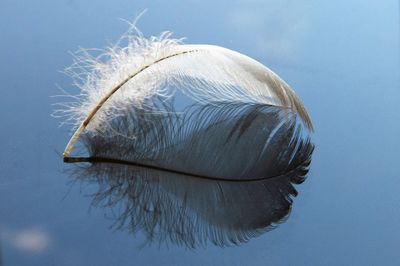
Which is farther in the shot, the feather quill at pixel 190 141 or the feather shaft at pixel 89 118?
the feather shaft at pixel 89 118

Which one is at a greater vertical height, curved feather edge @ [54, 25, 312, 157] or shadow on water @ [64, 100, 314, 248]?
curved feather edge @ [54, 25, 312, 157]

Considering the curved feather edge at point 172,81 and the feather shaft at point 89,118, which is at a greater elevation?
the curved feather edge at point 172,81

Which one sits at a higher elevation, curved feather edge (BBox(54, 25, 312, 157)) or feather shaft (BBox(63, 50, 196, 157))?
curved feather edge (BBox(54, 25, 312, 157))

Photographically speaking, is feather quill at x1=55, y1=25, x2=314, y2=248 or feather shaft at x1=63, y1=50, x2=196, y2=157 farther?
feather shaft at x1=63, y1=50, x2=196, y2=157

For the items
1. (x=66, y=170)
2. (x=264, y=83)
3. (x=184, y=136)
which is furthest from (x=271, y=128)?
(x=66, y=170)

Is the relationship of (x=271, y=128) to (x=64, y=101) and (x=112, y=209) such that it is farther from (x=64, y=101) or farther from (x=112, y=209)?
(x=64, y=101)

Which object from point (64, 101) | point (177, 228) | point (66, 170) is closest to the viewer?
point (177, 228)

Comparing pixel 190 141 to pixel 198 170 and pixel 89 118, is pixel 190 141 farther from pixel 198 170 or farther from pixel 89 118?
pixel 89 118
